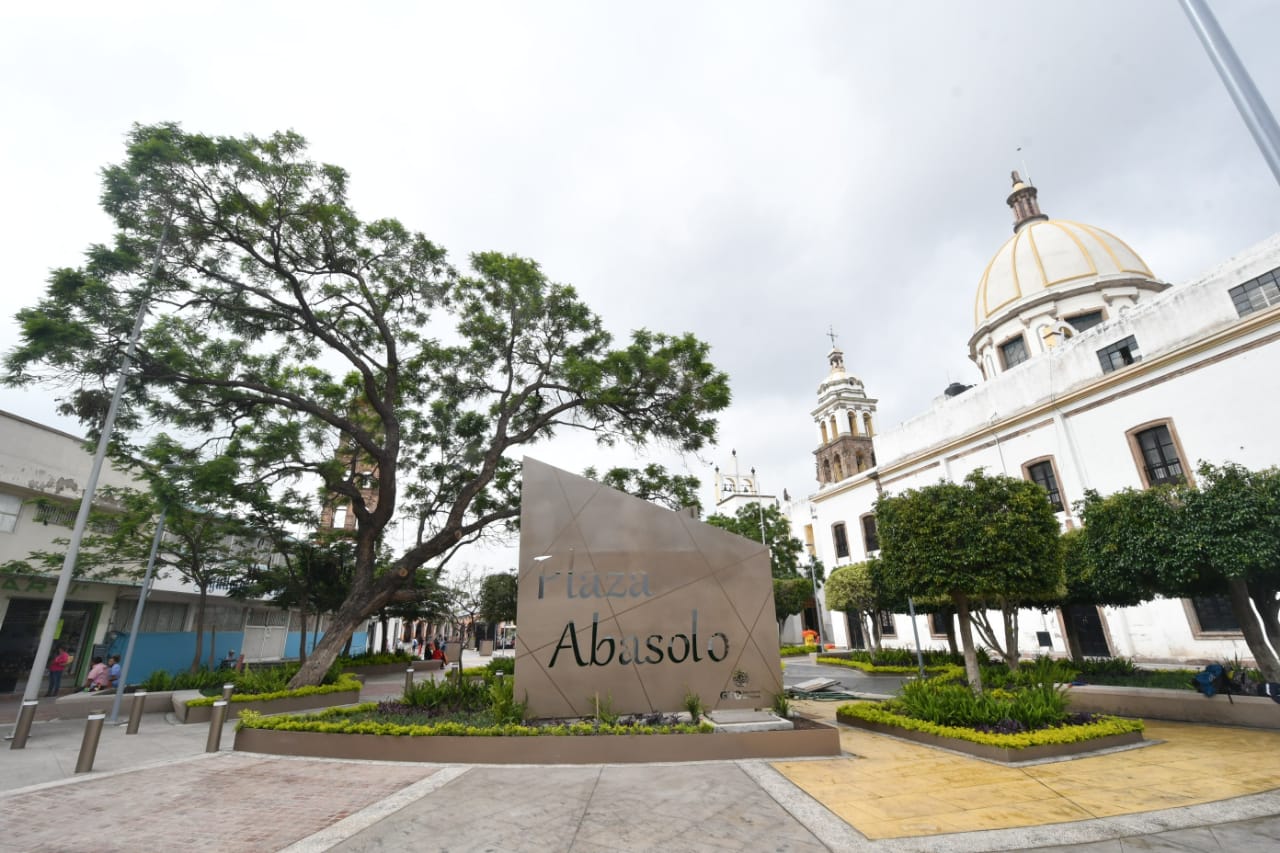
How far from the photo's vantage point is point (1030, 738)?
732 cm

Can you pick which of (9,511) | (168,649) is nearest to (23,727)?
(9,511)

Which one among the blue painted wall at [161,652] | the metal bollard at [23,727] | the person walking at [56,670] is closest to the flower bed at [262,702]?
the metal bollard at [23,727]

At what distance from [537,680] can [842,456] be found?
1241 inches

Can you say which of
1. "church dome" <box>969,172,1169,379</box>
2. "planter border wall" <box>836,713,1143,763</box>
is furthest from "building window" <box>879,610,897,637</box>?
"planter border wall" <box>836,713,1143,763</box>

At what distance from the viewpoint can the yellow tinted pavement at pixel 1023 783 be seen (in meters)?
5.32

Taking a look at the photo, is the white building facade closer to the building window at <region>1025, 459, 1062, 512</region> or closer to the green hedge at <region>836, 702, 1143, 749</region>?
the building window at <region>1025, 459, 1062, 512</region>

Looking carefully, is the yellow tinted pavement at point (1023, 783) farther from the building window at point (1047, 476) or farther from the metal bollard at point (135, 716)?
the building window at point (1047, 476)

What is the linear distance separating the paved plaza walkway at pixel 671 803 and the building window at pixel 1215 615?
11738 mm

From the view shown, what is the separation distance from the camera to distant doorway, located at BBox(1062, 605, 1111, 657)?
64.3ft

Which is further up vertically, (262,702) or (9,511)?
(9,511)

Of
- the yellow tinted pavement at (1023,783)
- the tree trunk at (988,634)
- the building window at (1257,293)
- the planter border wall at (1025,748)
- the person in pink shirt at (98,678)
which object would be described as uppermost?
the building window at (1257,293)

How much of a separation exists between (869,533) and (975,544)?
845 inches

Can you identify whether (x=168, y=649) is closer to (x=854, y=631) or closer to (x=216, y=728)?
(x=216, y=728)

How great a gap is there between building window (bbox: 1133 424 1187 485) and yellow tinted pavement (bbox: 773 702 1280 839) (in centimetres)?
1262
